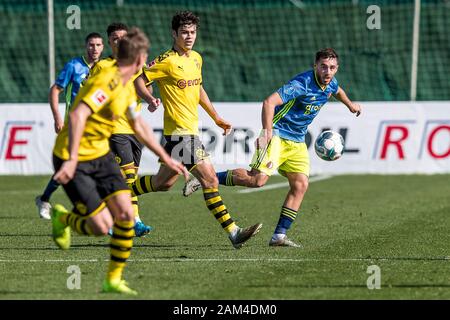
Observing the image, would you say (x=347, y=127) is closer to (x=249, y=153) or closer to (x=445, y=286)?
(x=249, y=153)

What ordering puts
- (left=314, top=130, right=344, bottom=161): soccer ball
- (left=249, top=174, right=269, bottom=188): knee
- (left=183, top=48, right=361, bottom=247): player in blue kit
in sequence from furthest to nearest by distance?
(left=314, top=130, right=344, bottom=161): soccer ball
(left=249, top=174, right=269, bottom=188): knee
(left=183, top=48, right=361, bottom=247): player in blue kit

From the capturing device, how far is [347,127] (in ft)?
71.3

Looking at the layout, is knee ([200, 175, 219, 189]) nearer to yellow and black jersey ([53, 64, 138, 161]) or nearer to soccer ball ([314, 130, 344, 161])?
soccer ball ([314, 130, 344, 161])

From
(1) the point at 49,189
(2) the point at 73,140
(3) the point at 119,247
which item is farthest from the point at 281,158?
(2) the point at 73,140

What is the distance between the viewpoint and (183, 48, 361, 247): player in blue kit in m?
11.4

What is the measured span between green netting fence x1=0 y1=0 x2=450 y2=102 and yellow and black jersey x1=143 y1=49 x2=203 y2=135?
13006 mm

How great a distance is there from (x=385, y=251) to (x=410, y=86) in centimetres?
1227

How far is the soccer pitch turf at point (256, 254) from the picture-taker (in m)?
8.47

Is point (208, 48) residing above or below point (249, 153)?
above

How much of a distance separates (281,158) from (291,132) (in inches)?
13.7

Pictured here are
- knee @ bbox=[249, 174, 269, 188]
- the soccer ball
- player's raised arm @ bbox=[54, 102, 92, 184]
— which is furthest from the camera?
the soccer ball

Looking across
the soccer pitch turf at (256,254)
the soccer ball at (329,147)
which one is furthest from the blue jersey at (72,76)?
the soccer ball at (329,147)

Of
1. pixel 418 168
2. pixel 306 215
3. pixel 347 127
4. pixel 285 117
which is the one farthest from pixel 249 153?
pixel 285 117

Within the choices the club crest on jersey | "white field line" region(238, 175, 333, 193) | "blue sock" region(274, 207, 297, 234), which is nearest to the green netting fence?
"white field line" region(238, 175, 333, 193)
